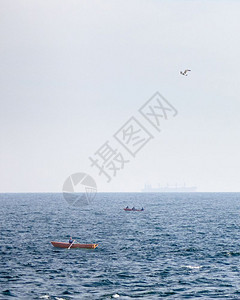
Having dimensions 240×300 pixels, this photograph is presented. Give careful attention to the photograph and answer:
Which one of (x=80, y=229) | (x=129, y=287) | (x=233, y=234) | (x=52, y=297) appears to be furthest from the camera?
(x=80, y=229)

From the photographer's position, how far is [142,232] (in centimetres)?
9762

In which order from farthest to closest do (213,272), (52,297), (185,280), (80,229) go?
(80,229)
(213,272)
(185,280)
(52,297)

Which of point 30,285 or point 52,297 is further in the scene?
point 30,285

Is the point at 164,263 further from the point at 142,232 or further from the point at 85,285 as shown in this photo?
the point at 142,232

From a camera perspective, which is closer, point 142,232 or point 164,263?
point 164,263

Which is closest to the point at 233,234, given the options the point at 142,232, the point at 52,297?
the point at 142,232

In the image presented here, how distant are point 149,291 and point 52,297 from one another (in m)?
10.2

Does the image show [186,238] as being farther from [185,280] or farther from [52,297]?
[52,297]

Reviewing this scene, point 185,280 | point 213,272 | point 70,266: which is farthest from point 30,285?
point 213,272

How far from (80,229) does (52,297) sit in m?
62.4

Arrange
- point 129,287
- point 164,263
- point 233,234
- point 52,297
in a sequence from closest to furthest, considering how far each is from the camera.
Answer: point 52,297
point 129,287
point 164,263
point 233,234

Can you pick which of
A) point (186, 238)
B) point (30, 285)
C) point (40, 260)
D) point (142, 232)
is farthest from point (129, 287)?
point (142, 232)

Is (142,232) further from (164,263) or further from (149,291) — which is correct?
(149,291)

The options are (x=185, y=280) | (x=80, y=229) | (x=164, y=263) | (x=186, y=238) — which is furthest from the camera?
(x=80, y=229)
